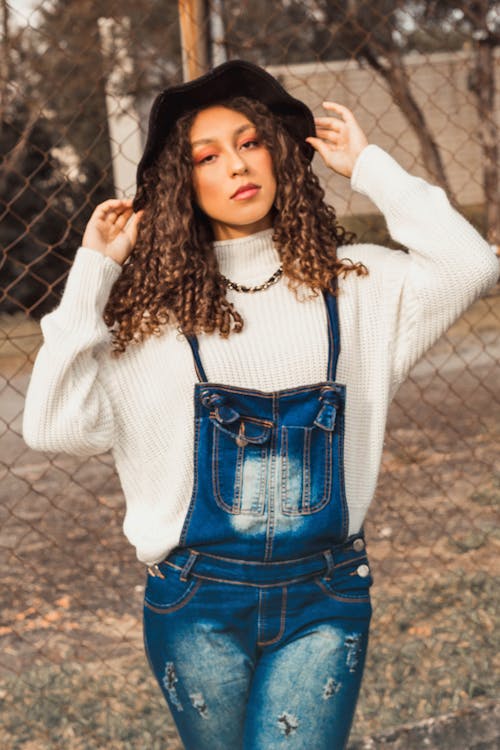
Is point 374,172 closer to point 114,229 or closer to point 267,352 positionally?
point 267,352

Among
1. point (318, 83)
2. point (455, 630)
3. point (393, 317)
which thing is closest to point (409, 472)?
point (455, 630)

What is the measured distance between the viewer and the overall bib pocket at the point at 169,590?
172cm

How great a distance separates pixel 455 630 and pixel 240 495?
1839 mm

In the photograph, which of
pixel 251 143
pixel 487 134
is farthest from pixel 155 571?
pixel 487 134

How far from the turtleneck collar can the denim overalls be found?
16 cm

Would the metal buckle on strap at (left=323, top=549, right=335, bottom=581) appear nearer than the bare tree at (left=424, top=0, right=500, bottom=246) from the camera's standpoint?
Yes

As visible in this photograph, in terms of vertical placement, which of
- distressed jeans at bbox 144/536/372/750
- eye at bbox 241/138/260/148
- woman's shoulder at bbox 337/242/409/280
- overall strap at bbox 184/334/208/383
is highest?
eye at bbox 241/138/260/148

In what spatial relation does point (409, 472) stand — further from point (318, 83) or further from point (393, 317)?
point (318, 83)

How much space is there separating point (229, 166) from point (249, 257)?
19 centimetres

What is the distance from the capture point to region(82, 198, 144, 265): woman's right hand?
1.77 metres

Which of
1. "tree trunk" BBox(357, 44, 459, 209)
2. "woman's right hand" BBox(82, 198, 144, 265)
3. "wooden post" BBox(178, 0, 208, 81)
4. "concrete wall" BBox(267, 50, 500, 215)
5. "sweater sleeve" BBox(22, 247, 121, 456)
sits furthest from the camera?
"concrete wall" BBox(267, 50, 500, 215)

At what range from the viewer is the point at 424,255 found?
1690 mm

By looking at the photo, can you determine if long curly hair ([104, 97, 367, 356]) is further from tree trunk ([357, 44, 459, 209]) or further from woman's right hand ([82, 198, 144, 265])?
tree trunk ([357, 44, 459, 209])

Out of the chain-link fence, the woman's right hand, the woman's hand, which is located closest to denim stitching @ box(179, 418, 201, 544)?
the woman's right hand
